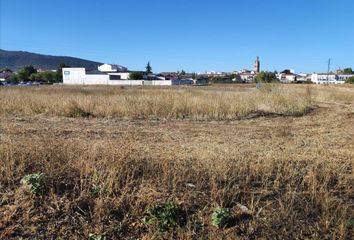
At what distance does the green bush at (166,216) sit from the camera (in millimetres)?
3473

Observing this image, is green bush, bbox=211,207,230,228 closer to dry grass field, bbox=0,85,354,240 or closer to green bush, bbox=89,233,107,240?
dry grass field, bbox=0,85,354,240

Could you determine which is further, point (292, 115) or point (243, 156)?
point (292, 115)

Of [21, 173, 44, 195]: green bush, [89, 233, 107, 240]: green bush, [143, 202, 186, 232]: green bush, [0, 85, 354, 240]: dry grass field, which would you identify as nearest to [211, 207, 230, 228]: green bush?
[0, 85, 354, 240]: dry grass field

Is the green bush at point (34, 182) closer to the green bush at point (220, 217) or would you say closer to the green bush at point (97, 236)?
the green bush at point (97, 236)

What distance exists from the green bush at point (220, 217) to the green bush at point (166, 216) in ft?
1.04

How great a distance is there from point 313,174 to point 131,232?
2361mm

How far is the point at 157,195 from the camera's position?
3.96 metres

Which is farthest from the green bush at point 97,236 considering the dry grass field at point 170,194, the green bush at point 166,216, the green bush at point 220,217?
the green bush at point 220,217

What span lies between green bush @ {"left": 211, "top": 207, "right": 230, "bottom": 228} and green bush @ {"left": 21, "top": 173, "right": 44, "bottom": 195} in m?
1.98

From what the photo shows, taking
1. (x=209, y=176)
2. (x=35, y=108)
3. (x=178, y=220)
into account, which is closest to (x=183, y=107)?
(x=35, y=108)

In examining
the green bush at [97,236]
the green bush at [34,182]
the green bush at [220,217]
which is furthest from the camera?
the green bush at [34,182]

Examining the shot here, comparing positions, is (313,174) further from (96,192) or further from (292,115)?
(292,115)

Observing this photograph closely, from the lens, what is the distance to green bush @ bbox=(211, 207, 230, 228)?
3.46 metres

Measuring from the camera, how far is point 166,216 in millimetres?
3520
